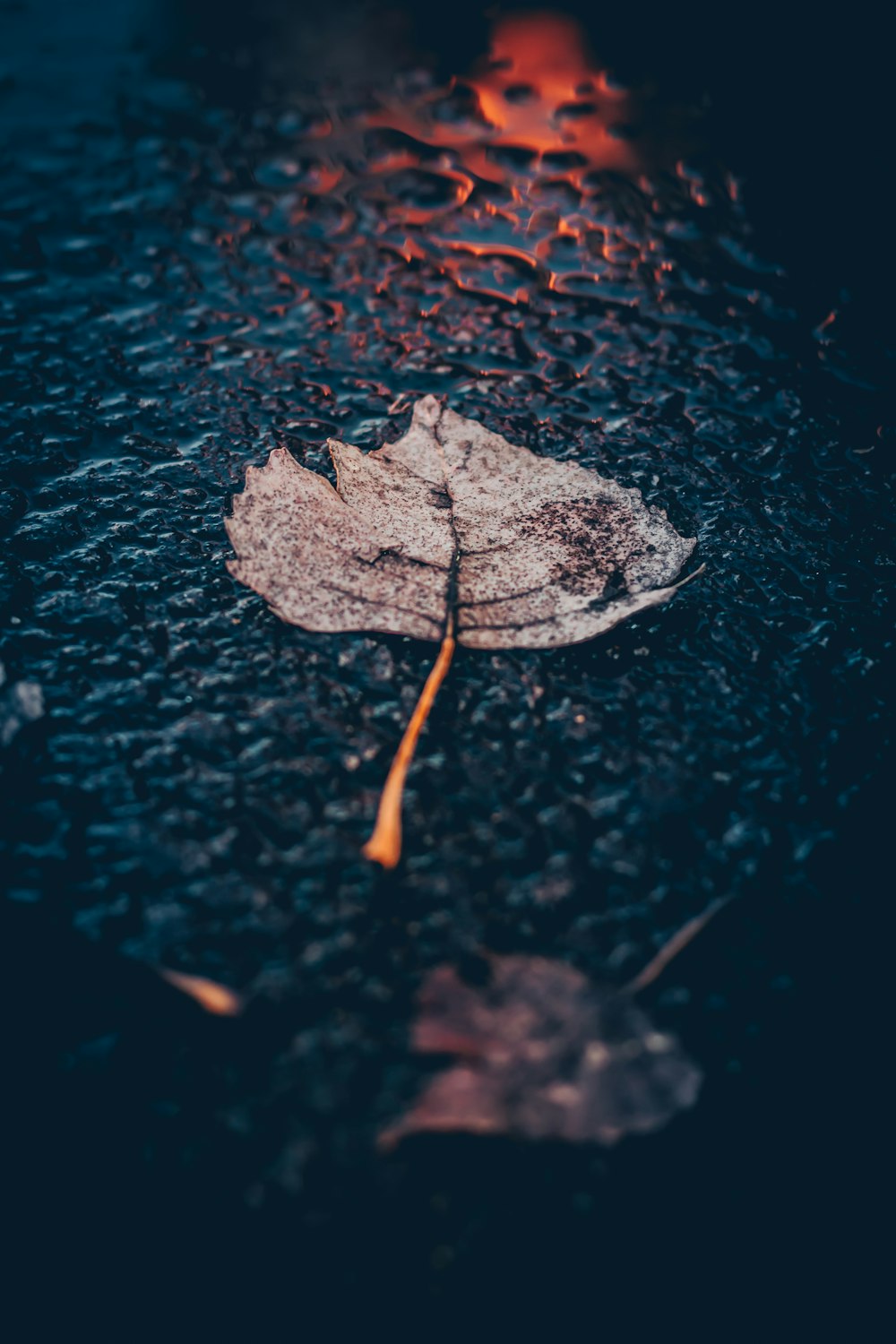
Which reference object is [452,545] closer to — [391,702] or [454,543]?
[454,543]

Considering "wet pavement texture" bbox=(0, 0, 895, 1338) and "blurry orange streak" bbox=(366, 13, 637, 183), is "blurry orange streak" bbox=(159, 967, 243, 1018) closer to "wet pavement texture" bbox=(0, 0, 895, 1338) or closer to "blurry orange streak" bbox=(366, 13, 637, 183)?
"wet pavement texture" bbox=(0, 0, 895, 1338)

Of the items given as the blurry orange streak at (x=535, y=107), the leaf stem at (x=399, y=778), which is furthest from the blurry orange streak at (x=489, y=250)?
the leaf stem at (x=399, y=778)

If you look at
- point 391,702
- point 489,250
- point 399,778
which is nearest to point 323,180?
point 489,250

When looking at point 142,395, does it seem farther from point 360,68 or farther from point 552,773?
point 360,68

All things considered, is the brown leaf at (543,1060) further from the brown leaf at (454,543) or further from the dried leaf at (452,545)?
the brown leaf at (454,543)

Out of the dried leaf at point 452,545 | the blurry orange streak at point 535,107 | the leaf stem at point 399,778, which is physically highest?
the blurry orange streak at point 535,107
